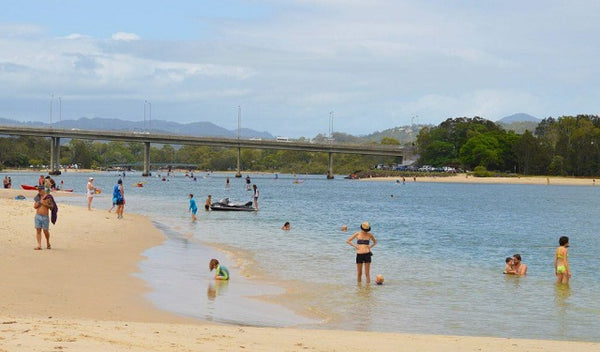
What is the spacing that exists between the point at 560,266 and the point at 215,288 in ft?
35.3

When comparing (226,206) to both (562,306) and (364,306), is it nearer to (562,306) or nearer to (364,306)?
(364,306)

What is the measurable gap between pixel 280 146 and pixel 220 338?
16899cm

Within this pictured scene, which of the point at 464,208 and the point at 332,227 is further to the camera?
the point at 464,208

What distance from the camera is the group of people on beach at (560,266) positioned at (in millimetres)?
21906

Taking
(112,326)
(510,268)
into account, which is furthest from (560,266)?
(112,326)

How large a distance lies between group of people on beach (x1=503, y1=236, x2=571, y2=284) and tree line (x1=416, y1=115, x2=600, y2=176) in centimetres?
14868

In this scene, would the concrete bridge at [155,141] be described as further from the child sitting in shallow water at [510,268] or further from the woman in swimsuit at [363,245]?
the woman in swimsuit at [363,245]

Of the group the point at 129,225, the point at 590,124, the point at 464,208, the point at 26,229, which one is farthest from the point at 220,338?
the point at 590,124

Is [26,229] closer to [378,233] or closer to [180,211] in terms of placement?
[378,233]

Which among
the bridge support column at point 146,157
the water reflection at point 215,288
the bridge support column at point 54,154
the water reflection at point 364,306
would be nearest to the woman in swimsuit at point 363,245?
the water reflection at point 364,306

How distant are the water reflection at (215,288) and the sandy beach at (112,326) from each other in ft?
5.34

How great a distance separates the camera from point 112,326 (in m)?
12.6

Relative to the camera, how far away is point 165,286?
1966cm

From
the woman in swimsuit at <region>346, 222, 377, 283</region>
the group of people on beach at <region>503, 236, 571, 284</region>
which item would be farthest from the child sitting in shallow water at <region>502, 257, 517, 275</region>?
the woman in swimsuit at <region>346, 222, 377, 283</region>
